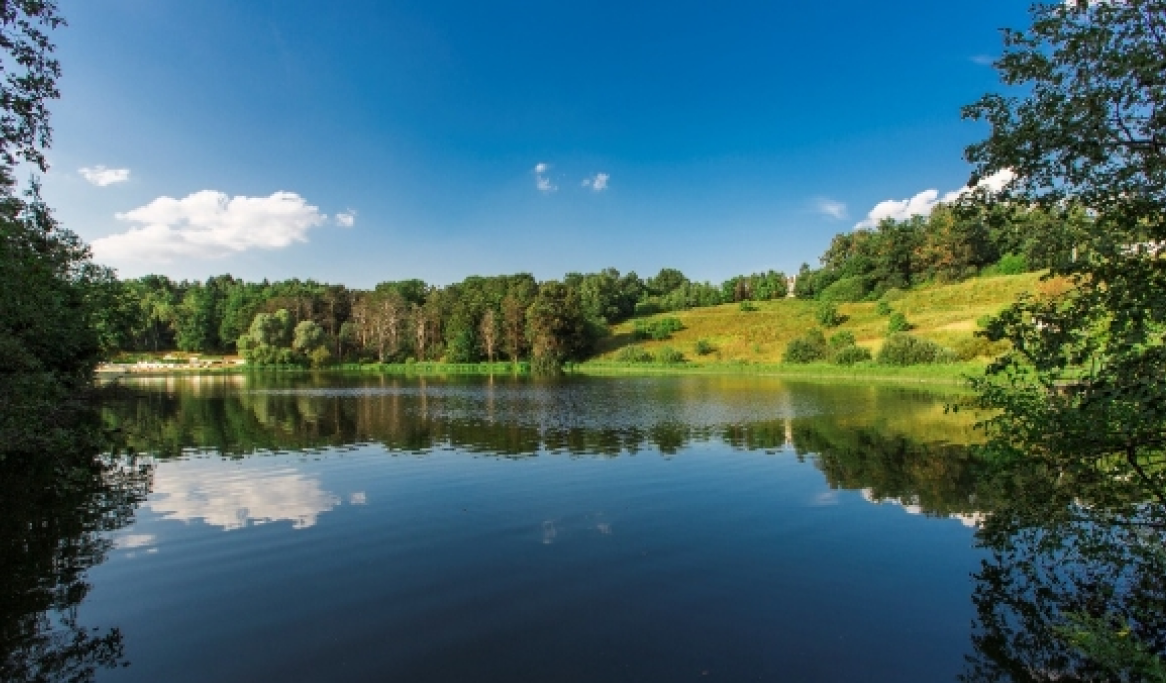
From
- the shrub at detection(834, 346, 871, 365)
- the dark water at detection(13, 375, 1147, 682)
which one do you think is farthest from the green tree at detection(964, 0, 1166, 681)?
the shrub at detection(834, 346, 871, 365)

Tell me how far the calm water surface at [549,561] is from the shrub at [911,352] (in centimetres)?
3836

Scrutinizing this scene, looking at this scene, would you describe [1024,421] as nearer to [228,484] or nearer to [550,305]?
[228,484]

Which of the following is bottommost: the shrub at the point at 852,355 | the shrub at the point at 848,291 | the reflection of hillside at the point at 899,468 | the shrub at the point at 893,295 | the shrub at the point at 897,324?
the reflection of hillside at the point at 899,468

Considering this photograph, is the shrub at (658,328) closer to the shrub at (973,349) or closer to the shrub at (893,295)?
the shrub at (893,295)

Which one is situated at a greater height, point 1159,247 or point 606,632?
point 1159,247

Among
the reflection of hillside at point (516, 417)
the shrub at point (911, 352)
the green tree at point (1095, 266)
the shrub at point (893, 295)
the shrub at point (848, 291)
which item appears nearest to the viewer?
the green tree at point (1095, 266)

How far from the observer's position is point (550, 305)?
97.2 m

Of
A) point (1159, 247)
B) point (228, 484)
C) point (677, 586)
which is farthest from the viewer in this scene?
point (228, 484)

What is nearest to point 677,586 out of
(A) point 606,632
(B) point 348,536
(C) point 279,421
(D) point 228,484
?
(A) point 606,632

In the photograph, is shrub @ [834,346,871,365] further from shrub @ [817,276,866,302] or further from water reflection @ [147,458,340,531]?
water reflection @ [147,458,340,531]

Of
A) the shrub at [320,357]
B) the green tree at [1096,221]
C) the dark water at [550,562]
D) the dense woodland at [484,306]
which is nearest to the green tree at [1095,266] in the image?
the green tree at [1096,221]

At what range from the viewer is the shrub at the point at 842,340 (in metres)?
77.0

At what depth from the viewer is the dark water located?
29.3ft

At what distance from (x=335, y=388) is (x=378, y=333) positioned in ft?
176
